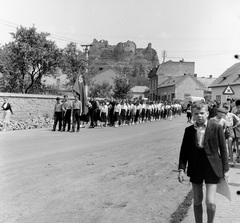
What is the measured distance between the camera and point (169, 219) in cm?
567

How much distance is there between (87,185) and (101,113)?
17805 millimetres

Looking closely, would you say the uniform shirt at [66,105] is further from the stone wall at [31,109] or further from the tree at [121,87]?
the tree at [121,87]

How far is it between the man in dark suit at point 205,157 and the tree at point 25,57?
34619mm

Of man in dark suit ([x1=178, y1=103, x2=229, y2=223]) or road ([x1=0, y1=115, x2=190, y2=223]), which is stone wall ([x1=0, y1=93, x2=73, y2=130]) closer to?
road ([x1=0, y1=115, x2=190, y2=223])

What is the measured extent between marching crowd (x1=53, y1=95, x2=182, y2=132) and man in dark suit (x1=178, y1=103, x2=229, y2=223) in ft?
49.6

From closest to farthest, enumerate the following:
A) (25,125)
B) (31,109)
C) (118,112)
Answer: (25,125) → (118,112) → (31,109)

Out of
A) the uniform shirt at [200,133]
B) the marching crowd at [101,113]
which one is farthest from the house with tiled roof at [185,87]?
the uniform shirt at [200,133]

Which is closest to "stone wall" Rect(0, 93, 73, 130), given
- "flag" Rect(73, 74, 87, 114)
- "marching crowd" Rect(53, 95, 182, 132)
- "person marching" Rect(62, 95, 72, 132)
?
"marching crowd" Rect(53, 95, 182, 132)

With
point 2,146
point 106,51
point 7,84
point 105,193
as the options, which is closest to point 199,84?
point 7,84

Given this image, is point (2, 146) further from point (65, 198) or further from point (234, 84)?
point (234, 84)

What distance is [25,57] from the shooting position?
38469 millimetres

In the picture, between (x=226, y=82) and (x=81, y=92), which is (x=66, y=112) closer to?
(x=81, y=92)

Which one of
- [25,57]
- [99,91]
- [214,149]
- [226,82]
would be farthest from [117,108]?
[99,91]

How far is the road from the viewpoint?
568 cm
